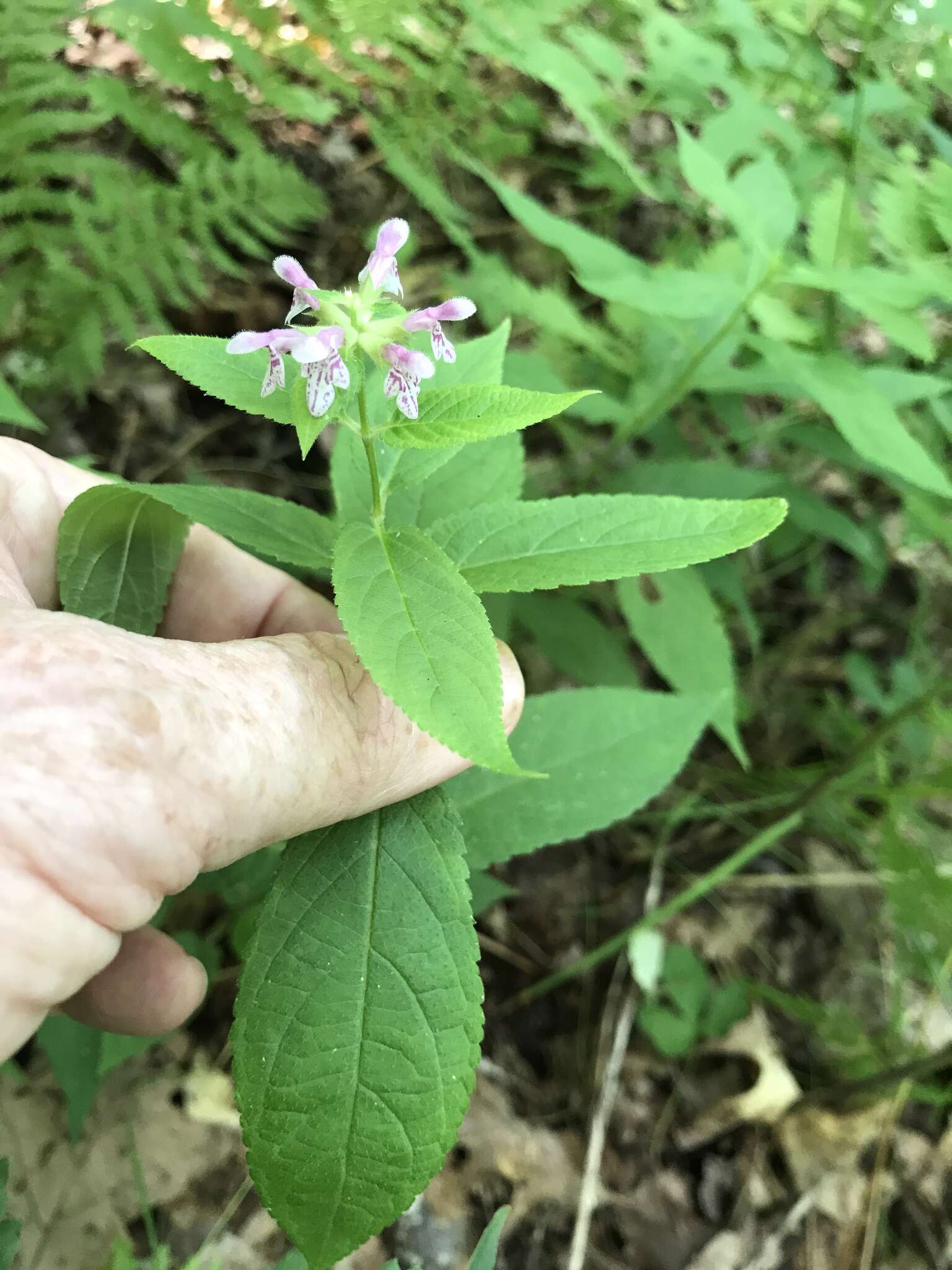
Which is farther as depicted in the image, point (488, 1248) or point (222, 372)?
point (488, 1248)

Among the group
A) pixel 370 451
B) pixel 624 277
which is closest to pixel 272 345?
pixel 370 451

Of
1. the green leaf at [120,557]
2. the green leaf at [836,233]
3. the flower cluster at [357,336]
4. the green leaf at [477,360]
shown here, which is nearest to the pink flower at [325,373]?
the flower cluster at [357,336]

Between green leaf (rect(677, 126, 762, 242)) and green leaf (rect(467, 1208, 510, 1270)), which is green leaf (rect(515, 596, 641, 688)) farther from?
green leaf (rect(467, 1208, 510, 1270))

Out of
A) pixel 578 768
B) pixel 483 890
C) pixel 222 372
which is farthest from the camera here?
pixel 483 890

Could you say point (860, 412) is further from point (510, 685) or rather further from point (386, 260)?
Answer: point (386, 260)

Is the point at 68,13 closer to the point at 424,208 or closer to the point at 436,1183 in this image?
the point at 424,208

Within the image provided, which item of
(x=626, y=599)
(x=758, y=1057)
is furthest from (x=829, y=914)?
(x=626, y=599)

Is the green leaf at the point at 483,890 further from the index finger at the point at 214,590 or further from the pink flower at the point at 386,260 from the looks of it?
the pink flower at the point at 386,260
